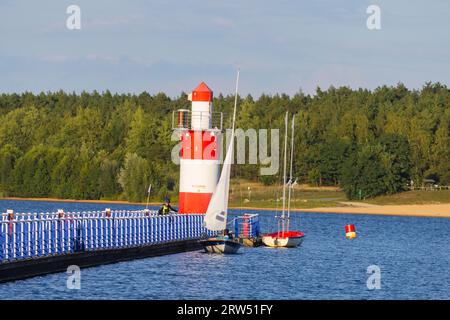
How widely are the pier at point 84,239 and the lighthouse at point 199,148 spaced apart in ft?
5.48

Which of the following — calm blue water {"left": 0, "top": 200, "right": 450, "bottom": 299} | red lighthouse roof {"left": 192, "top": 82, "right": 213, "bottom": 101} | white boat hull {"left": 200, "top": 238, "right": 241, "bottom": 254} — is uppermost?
red lighthouse roof {"left": 192, "top": 82, "right": 213, "bottom": 101}

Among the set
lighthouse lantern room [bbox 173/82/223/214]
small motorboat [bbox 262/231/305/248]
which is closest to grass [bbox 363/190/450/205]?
small motorboat [bbox 262/231/305/248]

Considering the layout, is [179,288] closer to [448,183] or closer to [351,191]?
[351,191]

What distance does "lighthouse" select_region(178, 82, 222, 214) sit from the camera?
68.9m

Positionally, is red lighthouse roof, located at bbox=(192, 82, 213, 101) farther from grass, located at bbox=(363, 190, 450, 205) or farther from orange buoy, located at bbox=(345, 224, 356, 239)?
grass, located at bbox=(363, 190, 450, 205)

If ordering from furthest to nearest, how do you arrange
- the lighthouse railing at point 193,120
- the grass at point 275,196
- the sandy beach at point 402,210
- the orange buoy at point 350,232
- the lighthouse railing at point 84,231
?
the grass at point 275,196, the sandy beach at point 402,210, the orange buoy at point 350,232, the lighthouse railing at point 193,120, the lighthouse railing at point 84,231

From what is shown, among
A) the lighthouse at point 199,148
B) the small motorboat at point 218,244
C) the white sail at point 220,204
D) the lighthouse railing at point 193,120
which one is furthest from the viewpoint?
the lighthouse railing at point 193,120

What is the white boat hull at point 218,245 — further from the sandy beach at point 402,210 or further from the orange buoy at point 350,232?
the sandy beach at point 402,210

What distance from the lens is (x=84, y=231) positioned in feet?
183

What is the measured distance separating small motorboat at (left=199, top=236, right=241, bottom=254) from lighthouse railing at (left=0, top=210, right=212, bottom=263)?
2401 mm

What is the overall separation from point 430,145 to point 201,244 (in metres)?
133

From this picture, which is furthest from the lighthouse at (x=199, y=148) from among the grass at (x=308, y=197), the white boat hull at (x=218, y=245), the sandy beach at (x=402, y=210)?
→ the sandy beach at (x=402, y=210)

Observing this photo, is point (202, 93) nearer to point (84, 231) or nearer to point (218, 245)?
point (218, 245)

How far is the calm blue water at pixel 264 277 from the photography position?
4869 centimetres
